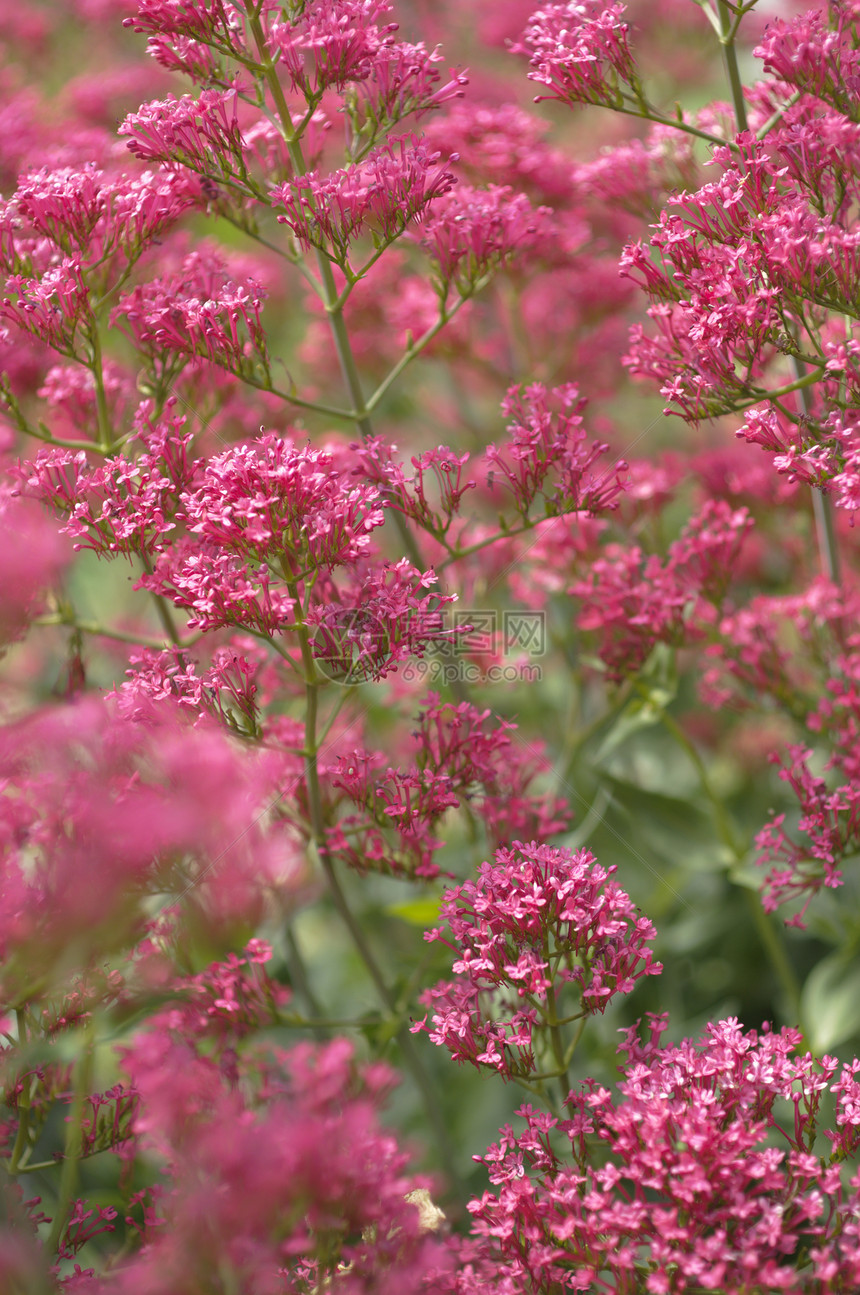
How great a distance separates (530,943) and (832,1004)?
1078mm

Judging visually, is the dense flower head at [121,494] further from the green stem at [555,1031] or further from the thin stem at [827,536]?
the thin stem at [827,536]

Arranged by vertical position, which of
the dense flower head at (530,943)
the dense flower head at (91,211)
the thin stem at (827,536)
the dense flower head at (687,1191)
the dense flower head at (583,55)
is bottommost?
the dense flower head at (687,1191)

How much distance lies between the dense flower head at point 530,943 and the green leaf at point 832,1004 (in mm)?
834

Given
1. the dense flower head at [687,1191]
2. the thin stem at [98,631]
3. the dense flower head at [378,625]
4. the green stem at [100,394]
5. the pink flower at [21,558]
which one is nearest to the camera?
the dense flower head at [687,1191]

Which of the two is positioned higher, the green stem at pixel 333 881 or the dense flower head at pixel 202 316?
the dense flower head at pixel 202 316

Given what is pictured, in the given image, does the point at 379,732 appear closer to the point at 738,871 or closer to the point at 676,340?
the point at 738,871

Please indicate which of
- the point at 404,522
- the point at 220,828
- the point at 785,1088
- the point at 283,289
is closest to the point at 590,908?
the point at 785,1088

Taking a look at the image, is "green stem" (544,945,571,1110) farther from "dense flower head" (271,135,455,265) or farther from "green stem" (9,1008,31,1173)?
"dense flower head" (271,135,455,265)

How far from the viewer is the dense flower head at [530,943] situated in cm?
155

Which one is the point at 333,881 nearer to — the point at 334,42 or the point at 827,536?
the point at 827,536

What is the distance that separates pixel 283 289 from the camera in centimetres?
372

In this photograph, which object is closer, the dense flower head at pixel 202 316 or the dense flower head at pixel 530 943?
the dense flower head at pixel 530 943

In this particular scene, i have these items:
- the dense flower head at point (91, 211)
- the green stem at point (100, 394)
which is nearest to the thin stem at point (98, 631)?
the green stem at point (100, 394)

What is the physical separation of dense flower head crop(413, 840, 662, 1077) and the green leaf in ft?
2.74
